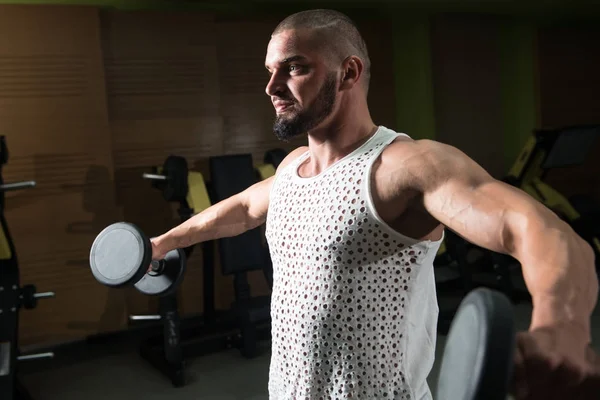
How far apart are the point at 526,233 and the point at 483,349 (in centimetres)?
25

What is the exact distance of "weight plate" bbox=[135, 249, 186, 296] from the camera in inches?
66.2

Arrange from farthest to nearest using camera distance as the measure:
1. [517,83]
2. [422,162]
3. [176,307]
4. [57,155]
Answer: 1. [517,83]
2. [57,155]
3. [176,307]
4. [422,162]

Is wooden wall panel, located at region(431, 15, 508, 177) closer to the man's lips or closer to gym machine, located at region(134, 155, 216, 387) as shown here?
gym machine, located at region(134, 155, 216, 387)

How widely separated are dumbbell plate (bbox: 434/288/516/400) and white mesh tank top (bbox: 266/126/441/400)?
0.43m

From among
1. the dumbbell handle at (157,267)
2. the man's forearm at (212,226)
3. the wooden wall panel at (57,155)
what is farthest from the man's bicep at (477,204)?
the wooden wall panel at (57,155)

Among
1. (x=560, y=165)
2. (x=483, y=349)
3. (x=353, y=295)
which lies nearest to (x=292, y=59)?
(x=353, y=295)

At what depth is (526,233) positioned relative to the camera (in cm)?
86

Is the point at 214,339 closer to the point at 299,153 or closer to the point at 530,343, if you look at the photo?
A: the point at 299,153

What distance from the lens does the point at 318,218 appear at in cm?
126

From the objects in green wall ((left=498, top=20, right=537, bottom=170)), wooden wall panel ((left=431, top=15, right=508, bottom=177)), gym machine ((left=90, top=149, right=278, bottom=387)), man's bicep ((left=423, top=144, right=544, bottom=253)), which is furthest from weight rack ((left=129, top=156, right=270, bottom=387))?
green wall ((left=498, top=20, right=537, bottom=170))

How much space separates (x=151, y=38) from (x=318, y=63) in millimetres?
3254

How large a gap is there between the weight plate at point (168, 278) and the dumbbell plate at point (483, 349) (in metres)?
1.02

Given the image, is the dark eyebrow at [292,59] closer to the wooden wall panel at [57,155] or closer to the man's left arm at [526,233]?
the man's left arm at [526,233]

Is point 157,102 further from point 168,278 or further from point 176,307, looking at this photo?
point 168,278
